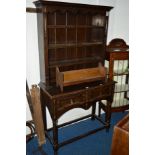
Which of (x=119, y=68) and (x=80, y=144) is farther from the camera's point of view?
(x=119, y=68)

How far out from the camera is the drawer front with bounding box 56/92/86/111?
7.61 ft

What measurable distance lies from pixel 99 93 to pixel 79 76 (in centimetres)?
39

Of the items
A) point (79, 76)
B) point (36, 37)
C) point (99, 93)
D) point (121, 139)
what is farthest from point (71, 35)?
point (121, 139)

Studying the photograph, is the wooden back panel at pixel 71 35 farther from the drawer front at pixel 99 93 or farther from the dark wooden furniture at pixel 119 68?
the drawer front at pixel 99 93

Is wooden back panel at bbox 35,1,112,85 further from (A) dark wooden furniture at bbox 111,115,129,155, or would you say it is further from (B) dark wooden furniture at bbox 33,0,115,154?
(A) dark wooden furniture at bbox 111,115,129,155

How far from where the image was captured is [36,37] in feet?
8.37

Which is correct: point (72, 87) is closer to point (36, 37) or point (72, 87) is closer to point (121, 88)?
point (36, 37)

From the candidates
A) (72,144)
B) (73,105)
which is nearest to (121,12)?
(73,105)

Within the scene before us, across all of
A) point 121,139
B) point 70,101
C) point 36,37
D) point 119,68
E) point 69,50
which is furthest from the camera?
point 119,68

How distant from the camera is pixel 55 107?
2.29 meters

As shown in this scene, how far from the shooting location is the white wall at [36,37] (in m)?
2.49

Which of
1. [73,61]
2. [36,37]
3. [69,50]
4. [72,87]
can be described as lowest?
[72,87]

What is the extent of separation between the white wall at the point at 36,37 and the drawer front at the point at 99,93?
744 millimetres

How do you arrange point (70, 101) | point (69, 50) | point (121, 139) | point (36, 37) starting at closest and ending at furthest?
point (121, 139) < point (70, 101) < point (36, 37) < point (69, 50)
